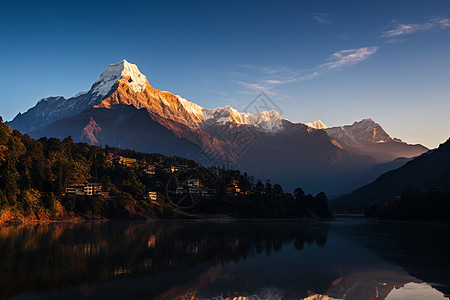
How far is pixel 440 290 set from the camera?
42875 millimetres

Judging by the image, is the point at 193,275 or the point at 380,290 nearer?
the point at 380,290

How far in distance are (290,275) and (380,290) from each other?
40.5 ft

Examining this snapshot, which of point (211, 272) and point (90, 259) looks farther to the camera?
point (90, 259)

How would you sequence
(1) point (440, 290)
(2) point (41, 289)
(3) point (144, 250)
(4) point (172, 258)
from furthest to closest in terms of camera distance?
(3) point (144, 250), (4) point (172, 258), (1) point (440, 290), (2) point (41, 289)

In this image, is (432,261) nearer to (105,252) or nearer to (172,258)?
(172,258)

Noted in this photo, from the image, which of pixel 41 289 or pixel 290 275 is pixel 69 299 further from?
pixel 290 275

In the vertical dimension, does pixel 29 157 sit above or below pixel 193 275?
above

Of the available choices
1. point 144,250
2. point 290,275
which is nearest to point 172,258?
point 144,250

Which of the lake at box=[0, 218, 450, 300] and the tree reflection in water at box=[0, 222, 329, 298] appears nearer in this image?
the lake at box=[0, 218, 450, 300]

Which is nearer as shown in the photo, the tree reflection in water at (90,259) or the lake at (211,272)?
the lake at (211,272)

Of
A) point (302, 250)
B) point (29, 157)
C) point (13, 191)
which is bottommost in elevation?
point (302, 250)

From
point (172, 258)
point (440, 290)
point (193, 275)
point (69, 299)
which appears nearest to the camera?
point (69, 299)

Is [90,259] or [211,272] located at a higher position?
[90,259]

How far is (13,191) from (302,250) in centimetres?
12937
